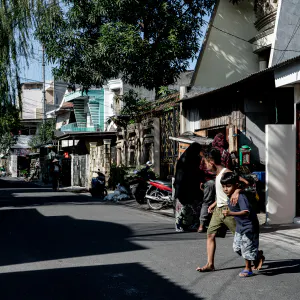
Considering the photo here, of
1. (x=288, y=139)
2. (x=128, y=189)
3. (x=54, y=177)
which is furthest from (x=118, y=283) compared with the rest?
(x=54, y=177)

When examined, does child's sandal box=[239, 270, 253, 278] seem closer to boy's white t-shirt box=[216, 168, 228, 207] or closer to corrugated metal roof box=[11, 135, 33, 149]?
boy's white t-shirt box=[216, 168, 228, 207]

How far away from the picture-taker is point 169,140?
931 inches

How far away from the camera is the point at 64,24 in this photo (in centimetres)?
2541

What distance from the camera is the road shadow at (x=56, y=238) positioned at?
8633 millimetres

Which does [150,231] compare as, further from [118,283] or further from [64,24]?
[64,24]

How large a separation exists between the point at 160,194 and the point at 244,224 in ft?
36.0

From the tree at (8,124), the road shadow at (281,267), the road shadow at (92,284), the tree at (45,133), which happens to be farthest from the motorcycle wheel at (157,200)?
the tree at (45,133)

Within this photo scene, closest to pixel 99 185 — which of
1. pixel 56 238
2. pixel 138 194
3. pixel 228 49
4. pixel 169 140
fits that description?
pixel 169 140

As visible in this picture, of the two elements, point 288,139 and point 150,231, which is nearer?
point 150,231

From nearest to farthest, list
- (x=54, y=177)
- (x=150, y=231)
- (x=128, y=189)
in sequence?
(x=150, y=231) < (x=128, y=189) < (x=54, y=177)

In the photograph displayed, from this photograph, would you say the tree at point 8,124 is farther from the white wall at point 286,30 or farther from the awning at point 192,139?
the white wall at point 286,30

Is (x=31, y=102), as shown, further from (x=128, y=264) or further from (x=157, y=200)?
(x=128, y=264)

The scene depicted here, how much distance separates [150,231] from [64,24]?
633 inches

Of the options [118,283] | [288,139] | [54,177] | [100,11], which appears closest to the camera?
[118,283]
